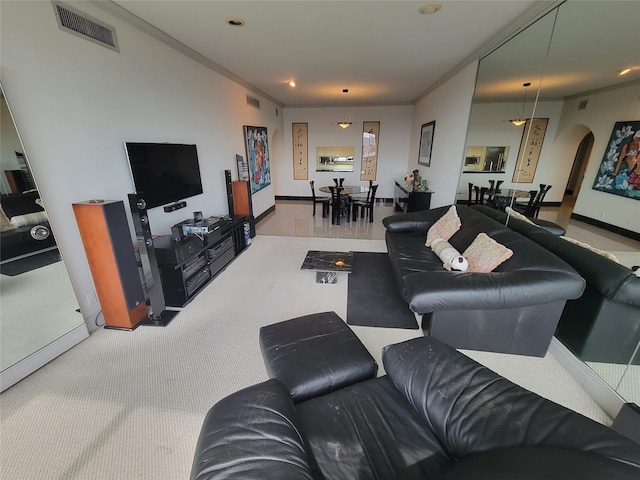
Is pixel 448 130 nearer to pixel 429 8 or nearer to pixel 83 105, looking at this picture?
pixel 429 8

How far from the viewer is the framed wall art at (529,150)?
8.95 ft

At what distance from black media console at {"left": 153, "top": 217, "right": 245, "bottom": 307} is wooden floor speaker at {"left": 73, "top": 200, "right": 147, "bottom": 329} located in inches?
12.2

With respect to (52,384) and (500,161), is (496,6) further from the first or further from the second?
(52,384)

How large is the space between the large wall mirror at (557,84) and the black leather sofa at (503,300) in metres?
0.42

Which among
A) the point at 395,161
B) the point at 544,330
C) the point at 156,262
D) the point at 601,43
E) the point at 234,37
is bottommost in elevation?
the point at 544,330

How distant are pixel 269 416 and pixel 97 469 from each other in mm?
1159

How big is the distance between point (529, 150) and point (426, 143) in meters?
2.97

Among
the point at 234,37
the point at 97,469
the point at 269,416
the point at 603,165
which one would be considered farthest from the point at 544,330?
the point at 234,37

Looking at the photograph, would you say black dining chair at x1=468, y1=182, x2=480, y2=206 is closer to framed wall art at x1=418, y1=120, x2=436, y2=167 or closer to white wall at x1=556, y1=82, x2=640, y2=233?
white wall at x1=556, y1=82, x2=640, y2=233

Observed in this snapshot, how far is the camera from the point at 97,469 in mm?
1358

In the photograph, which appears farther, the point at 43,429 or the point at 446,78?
the point at 446,78

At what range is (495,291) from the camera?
5.86 feet

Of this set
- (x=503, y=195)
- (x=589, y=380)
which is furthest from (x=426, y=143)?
(x=589, y=380)

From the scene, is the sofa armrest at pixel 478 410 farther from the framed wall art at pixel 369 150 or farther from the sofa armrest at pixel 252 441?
the framed wall art at pixel 369 150
